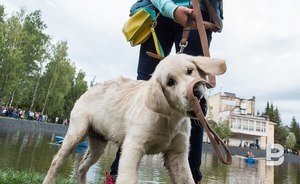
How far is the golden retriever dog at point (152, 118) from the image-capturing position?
3.04 meters

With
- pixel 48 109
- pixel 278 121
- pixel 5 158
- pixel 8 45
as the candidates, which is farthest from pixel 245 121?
pixel 5 158

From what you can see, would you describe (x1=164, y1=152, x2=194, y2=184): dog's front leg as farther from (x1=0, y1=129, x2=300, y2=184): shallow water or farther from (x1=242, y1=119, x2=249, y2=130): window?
(x1=242, y1=119, x2=249, y2=130): window

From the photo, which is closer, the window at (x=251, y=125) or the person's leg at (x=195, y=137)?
the person's leg at (x=195, y=137)

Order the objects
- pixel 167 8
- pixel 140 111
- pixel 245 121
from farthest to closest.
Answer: pixel 245 121 → pixel 167 8 → pixel 140 111

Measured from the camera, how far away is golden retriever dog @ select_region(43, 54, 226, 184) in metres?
3.04

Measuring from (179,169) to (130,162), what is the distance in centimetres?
60

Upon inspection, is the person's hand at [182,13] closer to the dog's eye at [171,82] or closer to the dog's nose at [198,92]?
the dog's eye at [171,82]

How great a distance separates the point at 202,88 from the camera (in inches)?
110

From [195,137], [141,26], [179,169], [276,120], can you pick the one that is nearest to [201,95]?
[179,169]

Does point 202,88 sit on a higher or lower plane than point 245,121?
lower

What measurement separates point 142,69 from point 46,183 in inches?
75.5

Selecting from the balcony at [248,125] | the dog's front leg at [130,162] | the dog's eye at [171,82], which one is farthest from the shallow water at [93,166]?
the balcony at [248,125]

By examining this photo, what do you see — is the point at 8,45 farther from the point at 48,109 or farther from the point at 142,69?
the point at 142,69

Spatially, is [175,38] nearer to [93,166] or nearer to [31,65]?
[93,166]
